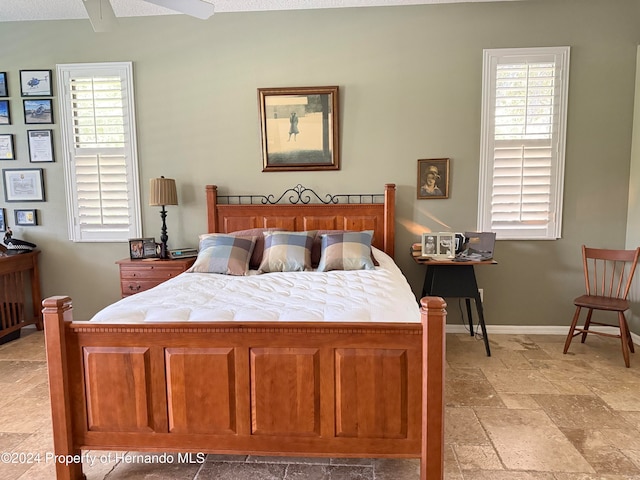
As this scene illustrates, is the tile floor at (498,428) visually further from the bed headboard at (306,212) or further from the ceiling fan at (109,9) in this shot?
the ceiling fan at (109,9)

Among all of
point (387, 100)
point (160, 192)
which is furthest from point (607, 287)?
point (160, 192)

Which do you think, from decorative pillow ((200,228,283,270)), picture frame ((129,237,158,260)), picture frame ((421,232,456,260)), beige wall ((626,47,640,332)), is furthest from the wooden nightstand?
beige wall ((626,47,640,332))

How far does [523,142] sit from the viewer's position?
3449 mm

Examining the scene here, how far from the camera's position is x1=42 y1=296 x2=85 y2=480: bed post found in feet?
5.35

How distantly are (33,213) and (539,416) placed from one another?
4.50 metres

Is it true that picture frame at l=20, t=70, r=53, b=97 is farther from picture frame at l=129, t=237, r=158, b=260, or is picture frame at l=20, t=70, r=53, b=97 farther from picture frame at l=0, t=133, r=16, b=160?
picture frame at l=129, t=237, r=158, b=260

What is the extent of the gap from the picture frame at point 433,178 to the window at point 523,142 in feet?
1.04

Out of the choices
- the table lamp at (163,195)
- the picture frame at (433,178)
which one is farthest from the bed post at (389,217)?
the table lamp at (163,195)

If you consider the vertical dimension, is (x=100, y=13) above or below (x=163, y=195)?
above

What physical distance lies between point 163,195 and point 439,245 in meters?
2.43

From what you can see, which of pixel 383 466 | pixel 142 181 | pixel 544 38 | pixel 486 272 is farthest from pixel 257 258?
pixel 544 38

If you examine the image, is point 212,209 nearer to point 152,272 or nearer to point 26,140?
point 152,272

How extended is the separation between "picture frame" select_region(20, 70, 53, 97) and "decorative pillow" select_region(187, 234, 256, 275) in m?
2.24

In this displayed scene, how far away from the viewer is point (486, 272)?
3617 mm
